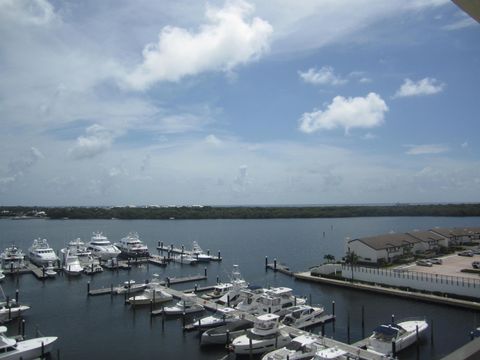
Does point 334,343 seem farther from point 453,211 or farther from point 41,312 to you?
point 453,211

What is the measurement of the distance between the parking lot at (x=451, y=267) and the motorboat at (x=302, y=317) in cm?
1702

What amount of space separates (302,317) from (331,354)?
27.1 ft

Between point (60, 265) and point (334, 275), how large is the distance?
36.3 meters

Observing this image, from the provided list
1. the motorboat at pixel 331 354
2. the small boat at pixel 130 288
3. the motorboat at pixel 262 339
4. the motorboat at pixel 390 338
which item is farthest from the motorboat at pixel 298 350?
the small boat at pixel 130 288

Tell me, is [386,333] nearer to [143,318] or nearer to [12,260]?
[143,318]

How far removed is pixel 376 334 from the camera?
25266mm

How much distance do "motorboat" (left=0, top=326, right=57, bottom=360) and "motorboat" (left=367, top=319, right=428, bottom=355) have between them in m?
18.8

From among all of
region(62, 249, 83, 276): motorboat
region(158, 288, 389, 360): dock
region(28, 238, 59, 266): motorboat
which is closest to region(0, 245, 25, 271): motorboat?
region(28, 238, 59, 266): motorboat

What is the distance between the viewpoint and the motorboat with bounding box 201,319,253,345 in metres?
27.1

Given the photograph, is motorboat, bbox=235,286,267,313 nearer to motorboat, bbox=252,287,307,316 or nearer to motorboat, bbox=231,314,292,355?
motorboat, bbox=252,287,307,316

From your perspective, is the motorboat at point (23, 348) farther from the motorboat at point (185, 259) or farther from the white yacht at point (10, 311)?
the motorboat at point (185, 259)

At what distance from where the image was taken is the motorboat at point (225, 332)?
88.9ft

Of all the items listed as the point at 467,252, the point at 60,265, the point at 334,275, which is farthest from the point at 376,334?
the point at 60,265

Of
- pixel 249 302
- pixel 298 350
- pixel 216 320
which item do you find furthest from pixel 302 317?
pixel 298 350
